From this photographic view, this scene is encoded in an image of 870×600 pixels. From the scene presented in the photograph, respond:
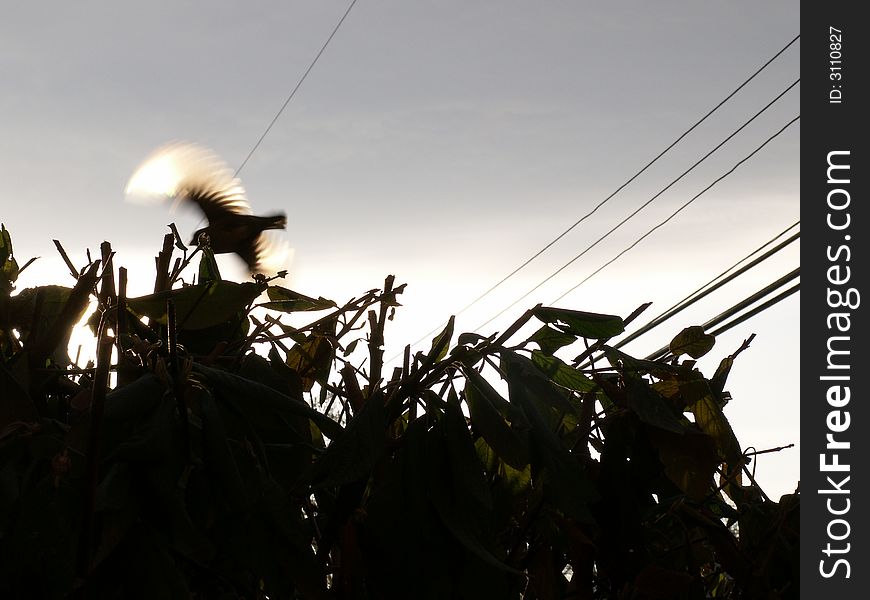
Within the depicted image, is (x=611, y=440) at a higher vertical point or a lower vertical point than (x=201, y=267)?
lower

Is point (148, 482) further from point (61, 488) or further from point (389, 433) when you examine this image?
point (389, 433)

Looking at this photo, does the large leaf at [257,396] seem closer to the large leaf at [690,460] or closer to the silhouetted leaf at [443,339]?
the silhouetted leaf at [443,339]

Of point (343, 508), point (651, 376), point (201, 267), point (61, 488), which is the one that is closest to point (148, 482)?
point (61, 488)

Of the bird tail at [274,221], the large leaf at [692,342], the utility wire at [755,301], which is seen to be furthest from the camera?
the utility wire at [755,301]

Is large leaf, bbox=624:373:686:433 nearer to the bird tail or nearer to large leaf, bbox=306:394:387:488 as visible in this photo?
large leaf, bbox=306:394:387:488

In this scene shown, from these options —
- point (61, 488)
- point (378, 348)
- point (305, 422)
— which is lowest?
point (61, 488)

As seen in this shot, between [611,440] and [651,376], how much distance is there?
115 mm

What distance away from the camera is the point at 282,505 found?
2.62ft

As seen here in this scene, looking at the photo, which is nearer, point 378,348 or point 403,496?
point 403,496

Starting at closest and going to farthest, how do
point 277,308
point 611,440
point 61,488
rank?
point 61,488, point 611,440, point 277,308

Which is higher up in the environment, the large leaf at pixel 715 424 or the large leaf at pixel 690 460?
the large leaf at pixel 715 424

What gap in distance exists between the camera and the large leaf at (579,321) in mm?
1010

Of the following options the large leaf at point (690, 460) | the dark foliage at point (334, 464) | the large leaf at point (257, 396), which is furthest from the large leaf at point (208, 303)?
the large leaf at point (690, 460)

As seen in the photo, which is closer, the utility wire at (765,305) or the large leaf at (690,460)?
the large leaf at (690,460)
